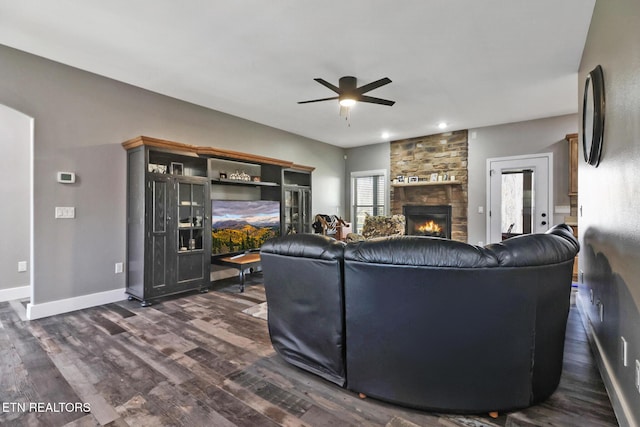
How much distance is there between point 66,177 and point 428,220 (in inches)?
249

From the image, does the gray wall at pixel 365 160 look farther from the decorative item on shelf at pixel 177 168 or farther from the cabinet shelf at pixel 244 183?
the decorative item on shelf at pixel 177 168

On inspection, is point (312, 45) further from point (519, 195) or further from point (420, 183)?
point (519, 195)

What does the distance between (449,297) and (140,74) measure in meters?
4.09

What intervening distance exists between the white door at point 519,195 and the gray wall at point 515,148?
10 centimetres

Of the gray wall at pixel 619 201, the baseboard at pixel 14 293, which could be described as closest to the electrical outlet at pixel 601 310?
the gray wall at pixel 619 201

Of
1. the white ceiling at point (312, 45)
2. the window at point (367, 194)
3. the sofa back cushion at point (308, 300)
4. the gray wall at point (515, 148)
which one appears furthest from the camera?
the window at point (367, 194)

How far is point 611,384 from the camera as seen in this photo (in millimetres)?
1774

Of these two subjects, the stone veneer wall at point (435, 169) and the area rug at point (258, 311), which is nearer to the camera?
the area rug at point (258, 311)

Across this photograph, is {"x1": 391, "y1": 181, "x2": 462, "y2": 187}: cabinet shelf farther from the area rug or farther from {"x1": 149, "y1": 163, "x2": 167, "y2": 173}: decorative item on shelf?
{"x1": 149, "y1": 163, "x2": 167, "y2": 173}: decorative item on shelf

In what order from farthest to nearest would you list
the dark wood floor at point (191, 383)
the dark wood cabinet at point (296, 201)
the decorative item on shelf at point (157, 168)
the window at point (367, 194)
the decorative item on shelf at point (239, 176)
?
the window at point (367, 194), the dark wood cabinet at point (296, 201), the decorative item on shelf at point (239, 176), the decorative item on shelf at point (157, 168), the dark wood floor at point (191, 383)

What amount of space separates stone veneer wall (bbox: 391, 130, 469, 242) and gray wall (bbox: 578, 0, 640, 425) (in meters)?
3.91

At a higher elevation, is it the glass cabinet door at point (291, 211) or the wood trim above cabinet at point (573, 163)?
the wood trim above cabinet at point (573, 163)

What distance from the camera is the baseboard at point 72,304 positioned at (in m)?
3.20

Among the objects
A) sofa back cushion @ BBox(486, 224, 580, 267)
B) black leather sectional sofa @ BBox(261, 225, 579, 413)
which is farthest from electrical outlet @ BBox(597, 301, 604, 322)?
sofa back cushion @ BBox(486, 224, 580, 267)
